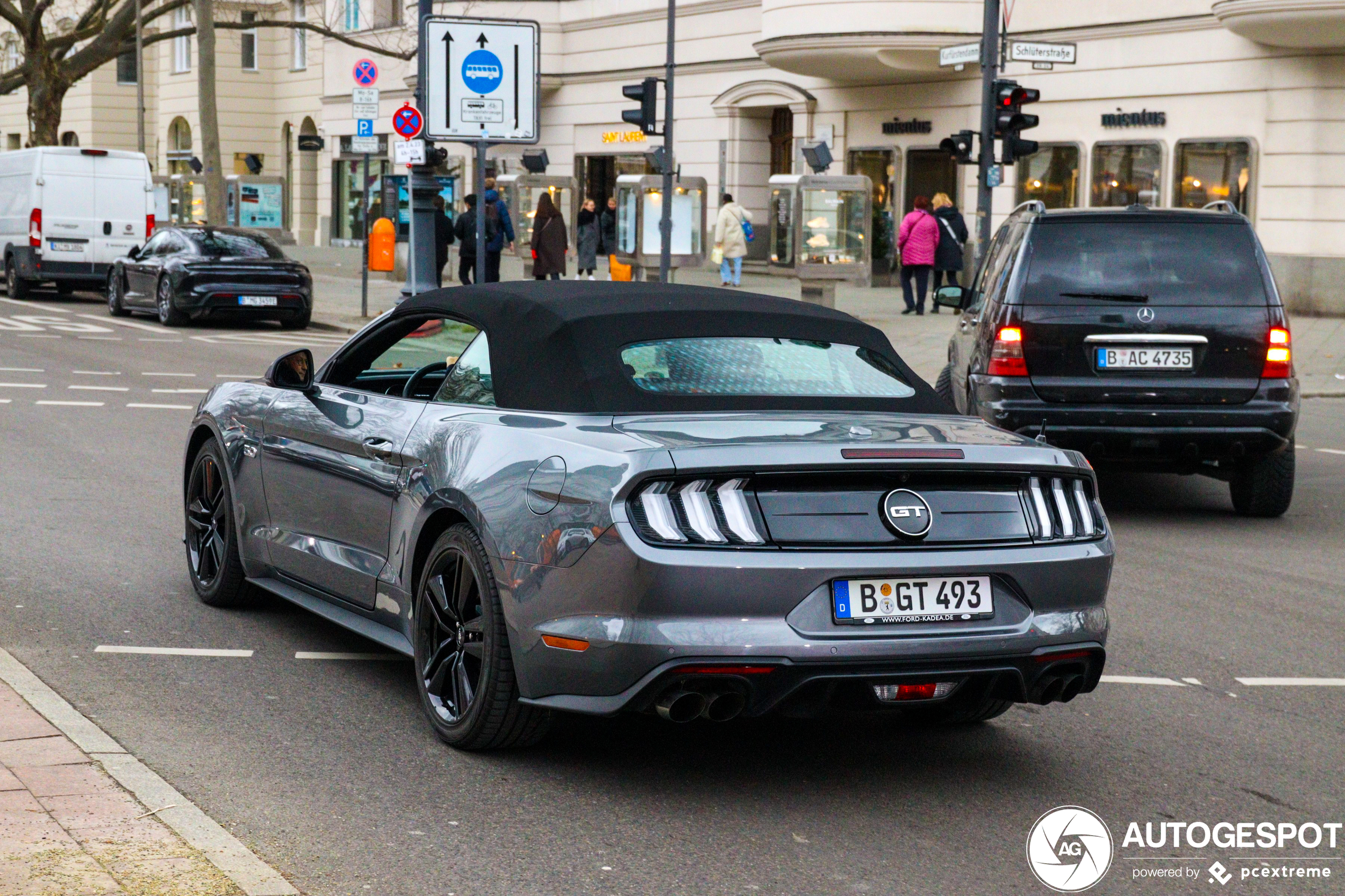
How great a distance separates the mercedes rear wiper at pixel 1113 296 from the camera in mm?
9828

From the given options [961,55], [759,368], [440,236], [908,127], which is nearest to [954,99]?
[908,127]

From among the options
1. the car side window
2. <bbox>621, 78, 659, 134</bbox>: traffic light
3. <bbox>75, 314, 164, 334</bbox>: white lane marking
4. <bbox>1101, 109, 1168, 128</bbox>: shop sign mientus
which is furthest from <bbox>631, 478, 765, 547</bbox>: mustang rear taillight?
<bbox>1101, 109, 1168, 128</bbox>: shop sign mientus

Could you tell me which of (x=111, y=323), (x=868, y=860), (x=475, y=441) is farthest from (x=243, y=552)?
(x=111, y=323)

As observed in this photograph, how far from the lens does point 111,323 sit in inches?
973

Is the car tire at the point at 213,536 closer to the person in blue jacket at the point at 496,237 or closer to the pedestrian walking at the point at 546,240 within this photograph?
the person in blue jacket at the point at 496,237

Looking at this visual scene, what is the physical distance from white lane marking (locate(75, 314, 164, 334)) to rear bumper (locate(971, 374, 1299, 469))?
15.6 metres

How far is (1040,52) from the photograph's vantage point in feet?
62.3

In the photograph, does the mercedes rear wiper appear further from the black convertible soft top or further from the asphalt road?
the black convertible soft top

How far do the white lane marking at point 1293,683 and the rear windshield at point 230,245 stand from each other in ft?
65.2

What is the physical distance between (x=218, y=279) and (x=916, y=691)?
807 inches

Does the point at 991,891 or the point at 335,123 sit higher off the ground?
the point at 335,123

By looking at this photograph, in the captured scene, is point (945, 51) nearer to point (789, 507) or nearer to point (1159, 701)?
point (1159, 701)

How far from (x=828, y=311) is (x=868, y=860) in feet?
7.50

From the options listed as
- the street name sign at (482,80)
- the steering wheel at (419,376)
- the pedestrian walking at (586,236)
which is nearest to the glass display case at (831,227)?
the street name sign at (482,80)
